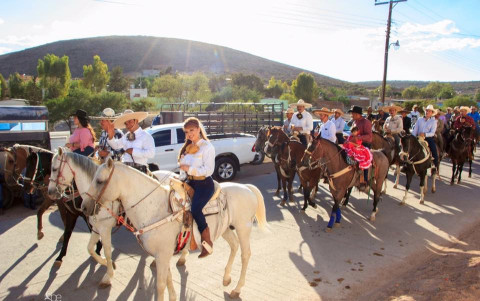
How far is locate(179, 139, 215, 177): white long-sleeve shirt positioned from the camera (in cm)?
416

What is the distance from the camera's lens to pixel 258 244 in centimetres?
668

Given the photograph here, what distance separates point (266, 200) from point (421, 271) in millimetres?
4783

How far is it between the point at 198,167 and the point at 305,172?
4.79 meters

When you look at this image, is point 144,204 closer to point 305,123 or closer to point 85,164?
point 85,164

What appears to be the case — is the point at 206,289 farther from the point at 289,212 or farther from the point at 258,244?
the point at 289,212

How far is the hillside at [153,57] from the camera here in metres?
128

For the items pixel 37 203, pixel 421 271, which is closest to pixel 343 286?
pixel 421 271

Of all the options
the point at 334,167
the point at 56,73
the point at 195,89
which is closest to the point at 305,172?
the point at 334,167

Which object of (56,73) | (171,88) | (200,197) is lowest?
(200,197)

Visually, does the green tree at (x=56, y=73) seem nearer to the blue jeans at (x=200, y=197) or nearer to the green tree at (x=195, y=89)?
the green tree at (x=195, y=89)

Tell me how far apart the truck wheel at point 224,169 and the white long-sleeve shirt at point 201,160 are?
748 centimetres

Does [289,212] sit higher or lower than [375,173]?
lower

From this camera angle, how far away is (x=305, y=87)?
208 feet

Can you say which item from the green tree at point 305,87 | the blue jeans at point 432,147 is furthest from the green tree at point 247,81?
the blue jeans at point 432,147
